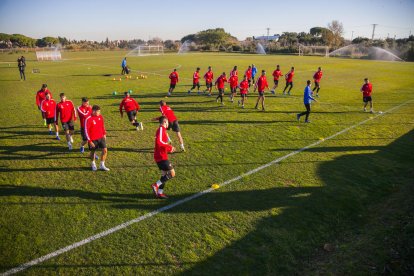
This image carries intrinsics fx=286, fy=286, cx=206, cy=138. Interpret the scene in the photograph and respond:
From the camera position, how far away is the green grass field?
596cm

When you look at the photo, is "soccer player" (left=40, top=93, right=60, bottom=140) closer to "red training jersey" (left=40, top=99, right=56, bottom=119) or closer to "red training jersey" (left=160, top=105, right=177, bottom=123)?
"red training jersey" (left=40, top=99, right=56, bottom=119)

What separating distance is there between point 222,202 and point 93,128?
4.94 m

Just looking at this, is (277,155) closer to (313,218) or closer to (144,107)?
(313,218)

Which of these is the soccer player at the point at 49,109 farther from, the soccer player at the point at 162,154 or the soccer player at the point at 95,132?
the soccer player at the point at 162,154

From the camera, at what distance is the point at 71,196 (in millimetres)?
8164

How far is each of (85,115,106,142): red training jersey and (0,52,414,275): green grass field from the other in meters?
1.23

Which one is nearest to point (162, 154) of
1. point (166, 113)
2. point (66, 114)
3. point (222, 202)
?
point (222, 202)

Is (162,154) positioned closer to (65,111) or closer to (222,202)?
(222,202)

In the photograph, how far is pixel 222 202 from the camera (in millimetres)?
7984

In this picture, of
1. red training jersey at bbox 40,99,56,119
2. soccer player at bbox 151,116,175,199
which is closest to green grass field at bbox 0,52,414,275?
soccer player at bbox 151,116,175,199

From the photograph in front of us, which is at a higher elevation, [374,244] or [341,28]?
[341,28]

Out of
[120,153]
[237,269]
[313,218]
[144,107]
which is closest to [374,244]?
[313,218]

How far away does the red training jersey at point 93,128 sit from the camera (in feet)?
30.8

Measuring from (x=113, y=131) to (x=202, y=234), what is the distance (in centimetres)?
902
